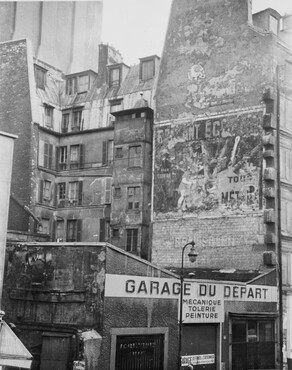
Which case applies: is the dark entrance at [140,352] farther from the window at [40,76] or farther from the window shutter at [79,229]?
the window at [40,76]

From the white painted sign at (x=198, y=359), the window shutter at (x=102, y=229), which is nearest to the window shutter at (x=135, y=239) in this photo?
the window shutter at (x=102, y=229)

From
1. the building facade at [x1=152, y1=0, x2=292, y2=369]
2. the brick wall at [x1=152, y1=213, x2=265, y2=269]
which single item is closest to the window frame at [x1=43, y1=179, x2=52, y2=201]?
the building facade at [x1=152, y1=0, x2=292, y2=369]

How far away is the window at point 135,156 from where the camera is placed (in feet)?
139

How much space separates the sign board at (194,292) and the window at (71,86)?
25.2 meters

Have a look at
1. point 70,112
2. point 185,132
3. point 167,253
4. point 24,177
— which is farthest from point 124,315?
point 70,112

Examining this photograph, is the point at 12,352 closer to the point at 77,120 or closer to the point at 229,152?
the point at 229,152

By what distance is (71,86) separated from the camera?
167ft

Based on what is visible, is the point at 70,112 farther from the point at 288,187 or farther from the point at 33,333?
the point at 33,333

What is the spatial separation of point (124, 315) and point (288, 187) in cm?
1633

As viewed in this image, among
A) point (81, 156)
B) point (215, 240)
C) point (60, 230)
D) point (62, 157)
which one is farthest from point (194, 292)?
point (62, 157)

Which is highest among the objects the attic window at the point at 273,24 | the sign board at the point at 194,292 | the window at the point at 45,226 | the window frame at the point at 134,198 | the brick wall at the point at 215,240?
the attic window at the point at 273,24

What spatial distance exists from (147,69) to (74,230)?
47.7 ft

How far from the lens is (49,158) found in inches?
Answer: 1836

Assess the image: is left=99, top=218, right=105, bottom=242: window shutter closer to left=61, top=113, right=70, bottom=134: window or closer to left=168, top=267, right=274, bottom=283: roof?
A: left=168, top=267, right=274, bottom=283: roof
